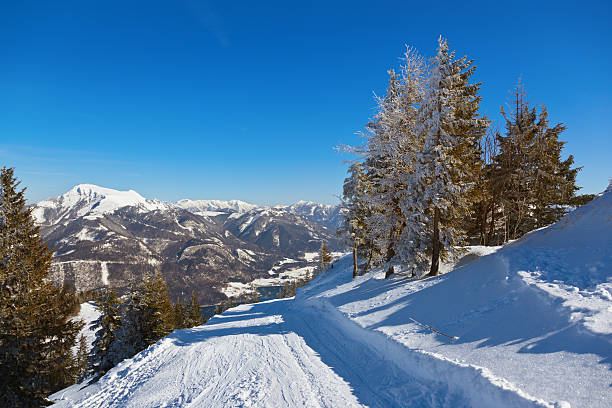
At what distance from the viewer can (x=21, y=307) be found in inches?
622

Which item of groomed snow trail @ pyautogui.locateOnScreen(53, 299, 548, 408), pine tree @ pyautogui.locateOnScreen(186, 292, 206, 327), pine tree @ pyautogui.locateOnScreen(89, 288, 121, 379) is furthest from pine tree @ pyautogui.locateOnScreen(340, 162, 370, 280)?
pine tree @ pyautogui.locateOnScreen(186, 292, 206, 327)

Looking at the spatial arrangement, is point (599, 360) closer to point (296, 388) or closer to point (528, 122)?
point (296, 388)

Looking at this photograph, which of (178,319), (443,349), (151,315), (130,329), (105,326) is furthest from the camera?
(178,319)

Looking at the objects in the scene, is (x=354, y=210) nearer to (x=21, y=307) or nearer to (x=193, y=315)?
(x=21, y=307)

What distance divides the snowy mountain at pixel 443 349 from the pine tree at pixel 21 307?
964 cm

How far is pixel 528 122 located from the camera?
22406 millimetres

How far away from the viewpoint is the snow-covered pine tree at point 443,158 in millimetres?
14219

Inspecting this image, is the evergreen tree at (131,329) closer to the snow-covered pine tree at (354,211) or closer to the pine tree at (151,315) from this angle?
the pine tree at (151,315)

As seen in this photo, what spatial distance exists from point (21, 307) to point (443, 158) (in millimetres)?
24794

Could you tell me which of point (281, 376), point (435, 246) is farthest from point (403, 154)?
point (281, 376)

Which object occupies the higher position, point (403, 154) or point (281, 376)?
point (403, 154)

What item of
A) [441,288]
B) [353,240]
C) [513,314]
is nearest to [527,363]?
[513,314]

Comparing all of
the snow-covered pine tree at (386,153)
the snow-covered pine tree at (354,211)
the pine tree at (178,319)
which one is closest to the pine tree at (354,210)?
the snow-covered pine tree at (354,211)

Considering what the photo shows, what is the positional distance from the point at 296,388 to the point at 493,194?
20640 mm
